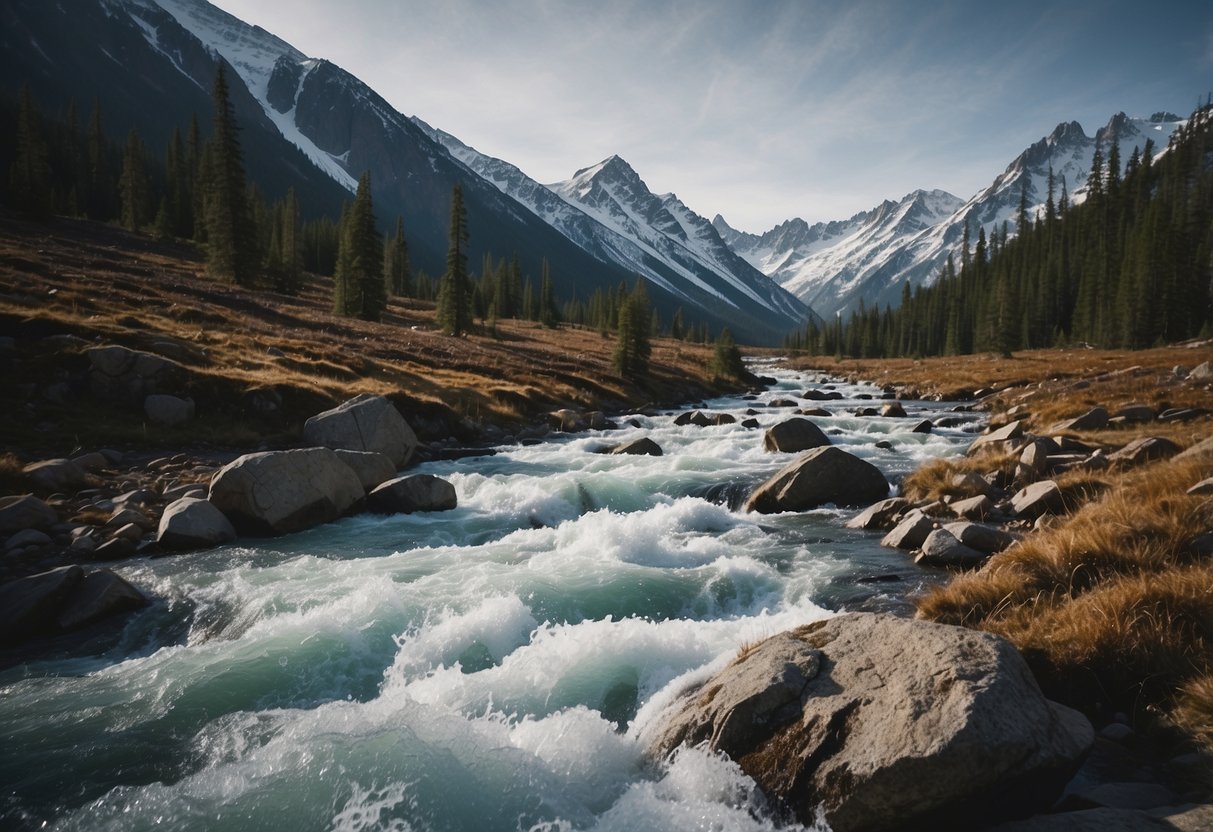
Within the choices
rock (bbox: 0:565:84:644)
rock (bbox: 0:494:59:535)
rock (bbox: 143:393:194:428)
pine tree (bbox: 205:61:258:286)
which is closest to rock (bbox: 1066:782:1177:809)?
rock (bbox: 0:565:84:644)

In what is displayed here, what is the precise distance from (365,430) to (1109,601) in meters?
18.8

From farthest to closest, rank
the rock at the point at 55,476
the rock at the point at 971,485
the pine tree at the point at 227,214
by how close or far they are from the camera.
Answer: the pine tree at the point at 227,214
the rock at the point at 971,485
the rock at the point at 55,476

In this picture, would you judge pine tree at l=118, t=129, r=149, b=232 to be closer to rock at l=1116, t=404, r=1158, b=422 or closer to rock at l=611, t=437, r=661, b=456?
rock at l=611, t=437, r=661, b=456

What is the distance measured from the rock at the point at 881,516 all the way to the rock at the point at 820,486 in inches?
67.1

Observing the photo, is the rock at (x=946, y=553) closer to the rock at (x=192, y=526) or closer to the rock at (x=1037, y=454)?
the rock at (x=1037, y=454)

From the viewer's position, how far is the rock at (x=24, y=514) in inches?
444

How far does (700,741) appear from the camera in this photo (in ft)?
16.6

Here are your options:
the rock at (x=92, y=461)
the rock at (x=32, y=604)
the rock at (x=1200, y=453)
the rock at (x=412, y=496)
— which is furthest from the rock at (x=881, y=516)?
the rock at (x=92, y=461)

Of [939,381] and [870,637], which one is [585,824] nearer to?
[870,637]

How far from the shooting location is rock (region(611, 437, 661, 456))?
22812mm

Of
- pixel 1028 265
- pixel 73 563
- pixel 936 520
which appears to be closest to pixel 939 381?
pixel 936 520

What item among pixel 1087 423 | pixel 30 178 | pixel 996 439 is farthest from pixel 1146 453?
pixel 30 178

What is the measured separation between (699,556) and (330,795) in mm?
7892

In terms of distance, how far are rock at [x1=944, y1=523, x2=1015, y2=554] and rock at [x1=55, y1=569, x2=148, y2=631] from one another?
14.2m
